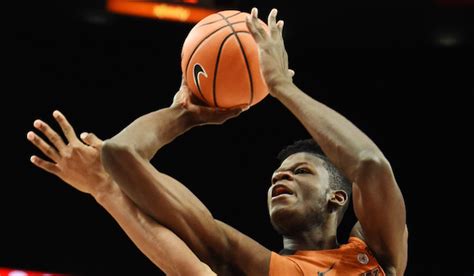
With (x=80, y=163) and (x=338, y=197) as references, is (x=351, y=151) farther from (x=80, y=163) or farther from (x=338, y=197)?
(x=80, y=163)

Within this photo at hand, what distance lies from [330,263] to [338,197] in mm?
360

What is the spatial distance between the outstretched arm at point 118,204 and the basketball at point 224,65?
43 centimetres

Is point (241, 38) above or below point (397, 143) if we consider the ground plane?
above

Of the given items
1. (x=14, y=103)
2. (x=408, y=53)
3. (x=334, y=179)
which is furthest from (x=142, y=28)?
(x=334, y=179)

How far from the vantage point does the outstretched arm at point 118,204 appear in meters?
2.56

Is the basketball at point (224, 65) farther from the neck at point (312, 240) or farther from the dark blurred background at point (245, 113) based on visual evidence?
the dark blurred background at point (245, 113)

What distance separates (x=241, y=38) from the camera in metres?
2.78

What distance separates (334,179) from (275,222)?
328 mm

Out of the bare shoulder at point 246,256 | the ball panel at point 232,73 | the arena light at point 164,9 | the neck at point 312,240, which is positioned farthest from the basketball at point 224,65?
the arena light at point 164,9

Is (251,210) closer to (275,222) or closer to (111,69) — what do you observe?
(111,69)

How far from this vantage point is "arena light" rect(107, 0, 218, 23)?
6062mm

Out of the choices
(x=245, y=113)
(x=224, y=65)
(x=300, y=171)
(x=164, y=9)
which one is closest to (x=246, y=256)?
(x=300, y=171)

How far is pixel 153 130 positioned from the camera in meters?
2.77

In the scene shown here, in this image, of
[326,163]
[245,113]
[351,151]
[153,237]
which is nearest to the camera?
[351,151]
